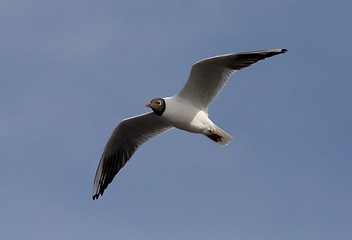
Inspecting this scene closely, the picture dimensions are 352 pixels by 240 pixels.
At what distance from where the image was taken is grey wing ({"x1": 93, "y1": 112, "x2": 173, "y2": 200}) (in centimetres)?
1554

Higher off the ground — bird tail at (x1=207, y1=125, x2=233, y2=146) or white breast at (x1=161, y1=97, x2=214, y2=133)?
white breast at (x1=161, y1=97, x2=214, y2=133)

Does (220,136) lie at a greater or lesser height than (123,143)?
greater

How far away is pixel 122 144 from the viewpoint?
15.9 meters

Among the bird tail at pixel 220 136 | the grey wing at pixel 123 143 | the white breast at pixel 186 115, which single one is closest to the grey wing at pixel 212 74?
the white breast at pixel 186 115

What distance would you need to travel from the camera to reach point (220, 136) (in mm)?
14391

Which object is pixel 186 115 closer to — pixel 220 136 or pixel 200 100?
pixel 200 100

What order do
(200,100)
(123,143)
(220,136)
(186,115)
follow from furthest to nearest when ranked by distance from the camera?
(123,143) < (220,136) < (200,100) < (186,115)

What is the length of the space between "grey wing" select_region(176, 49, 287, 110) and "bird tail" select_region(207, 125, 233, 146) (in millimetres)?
506

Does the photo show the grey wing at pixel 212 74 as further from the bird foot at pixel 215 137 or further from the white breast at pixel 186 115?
the bird foot at pixel 215 137

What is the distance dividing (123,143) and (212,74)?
10.0 ft

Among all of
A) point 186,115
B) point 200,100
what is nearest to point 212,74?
point 200,100

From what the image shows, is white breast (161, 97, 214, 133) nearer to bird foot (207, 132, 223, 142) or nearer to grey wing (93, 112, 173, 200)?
bird foot (207, 132, 223, 142)

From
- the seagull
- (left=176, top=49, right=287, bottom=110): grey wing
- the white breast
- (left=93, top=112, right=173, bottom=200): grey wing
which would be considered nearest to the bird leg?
the seagull

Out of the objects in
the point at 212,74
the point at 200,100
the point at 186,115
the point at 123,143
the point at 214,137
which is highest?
the point at 212,74
